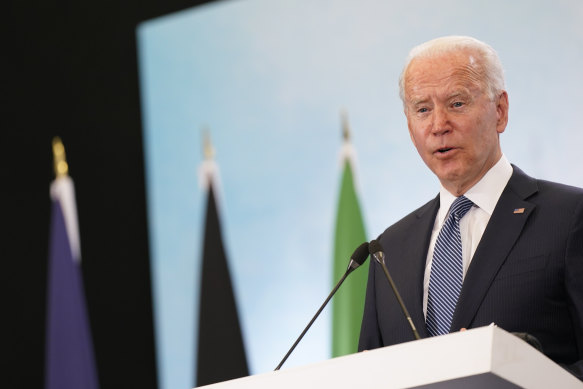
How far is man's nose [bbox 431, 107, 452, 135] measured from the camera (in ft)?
7.91

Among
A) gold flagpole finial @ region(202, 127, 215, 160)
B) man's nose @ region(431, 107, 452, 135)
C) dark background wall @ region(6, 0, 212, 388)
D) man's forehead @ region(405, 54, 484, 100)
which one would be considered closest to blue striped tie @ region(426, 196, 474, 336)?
man's nose @ region(431, 107, 452, 135)

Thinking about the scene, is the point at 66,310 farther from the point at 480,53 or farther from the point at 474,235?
the point at 480,53

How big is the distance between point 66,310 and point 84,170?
0.95 m

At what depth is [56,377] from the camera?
545 cm

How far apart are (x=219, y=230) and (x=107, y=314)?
1.07 meters

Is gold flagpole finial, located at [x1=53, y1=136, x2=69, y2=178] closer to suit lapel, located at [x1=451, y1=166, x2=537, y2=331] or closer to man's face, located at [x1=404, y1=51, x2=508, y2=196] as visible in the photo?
man's face, located at [x1=404, y1=51, x2=508, y2=196]

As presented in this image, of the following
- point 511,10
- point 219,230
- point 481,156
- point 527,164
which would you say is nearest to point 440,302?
point 481,156

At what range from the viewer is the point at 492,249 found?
2270 mm

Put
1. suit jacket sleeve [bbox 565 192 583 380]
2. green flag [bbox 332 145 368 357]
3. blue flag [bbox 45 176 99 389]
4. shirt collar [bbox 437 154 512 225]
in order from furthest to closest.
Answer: blue flag [bbox 45 176 99 389] → green flag [bbox 332 145 368 357] → shirt collar [bbox 437 154 512 225] → suit jacket sleeve [bbox 565 192 583 380]

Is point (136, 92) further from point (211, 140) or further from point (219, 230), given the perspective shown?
point (219, 230)

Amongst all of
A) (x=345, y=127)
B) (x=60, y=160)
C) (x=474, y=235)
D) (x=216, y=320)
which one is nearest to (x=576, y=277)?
(x=474, y=235)

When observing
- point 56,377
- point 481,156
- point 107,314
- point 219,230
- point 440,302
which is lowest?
point 56,377

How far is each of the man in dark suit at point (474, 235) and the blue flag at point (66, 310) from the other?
130 inches

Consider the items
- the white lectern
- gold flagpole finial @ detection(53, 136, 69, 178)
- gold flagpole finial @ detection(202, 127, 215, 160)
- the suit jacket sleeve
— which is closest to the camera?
the white lectern
